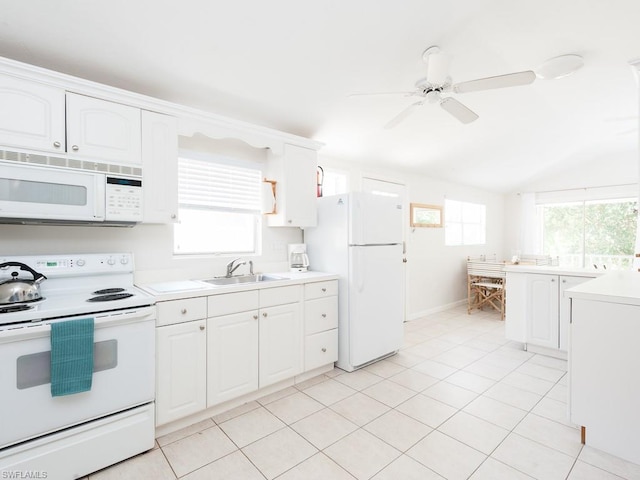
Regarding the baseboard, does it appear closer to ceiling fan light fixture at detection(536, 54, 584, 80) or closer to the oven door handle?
ceiling fan light fixture at detection(536, 54, 584, 80)

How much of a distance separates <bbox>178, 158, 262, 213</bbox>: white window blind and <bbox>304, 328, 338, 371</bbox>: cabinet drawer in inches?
53.3

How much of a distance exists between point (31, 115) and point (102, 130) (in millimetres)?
331

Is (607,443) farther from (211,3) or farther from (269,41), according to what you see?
(211,3)

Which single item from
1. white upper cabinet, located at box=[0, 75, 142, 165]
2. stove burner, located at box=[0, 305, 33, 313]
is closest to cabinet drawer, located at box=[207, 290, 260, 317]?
stove burner, located at box=[0, 305, 33, 313]

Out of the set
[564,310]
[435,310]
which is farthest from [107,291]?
[435,310]

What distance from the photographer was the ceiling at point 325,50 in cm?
186

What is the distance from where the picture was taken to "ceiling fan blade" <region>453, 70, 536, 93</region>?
6.01ft

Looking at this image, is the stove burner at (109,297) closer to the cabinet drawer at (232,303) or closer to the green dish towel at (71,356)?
the green dish towel at (71,356)

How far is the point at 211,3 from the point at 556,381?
3832 millimetres

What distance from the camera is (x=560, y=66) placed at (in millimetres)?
2717

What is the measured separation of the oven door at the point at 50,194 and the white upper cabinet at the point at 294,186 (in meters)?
1.42

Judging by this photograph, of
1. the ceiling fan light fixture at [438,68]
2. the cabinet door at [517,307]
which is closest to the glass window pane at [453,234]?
the cabinet door at [517,307]

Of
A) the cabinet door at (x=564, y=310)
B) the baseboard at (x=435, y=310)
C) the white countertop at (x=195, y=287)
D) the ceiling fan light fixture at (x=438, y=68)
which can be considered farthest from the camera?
the baseboard at (x=435, y=310)

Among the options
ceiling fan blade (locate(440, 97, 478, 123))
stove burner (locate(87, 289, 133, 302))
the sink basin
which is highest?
ceiling fan blade (locate(440, 97, 478, 123))
